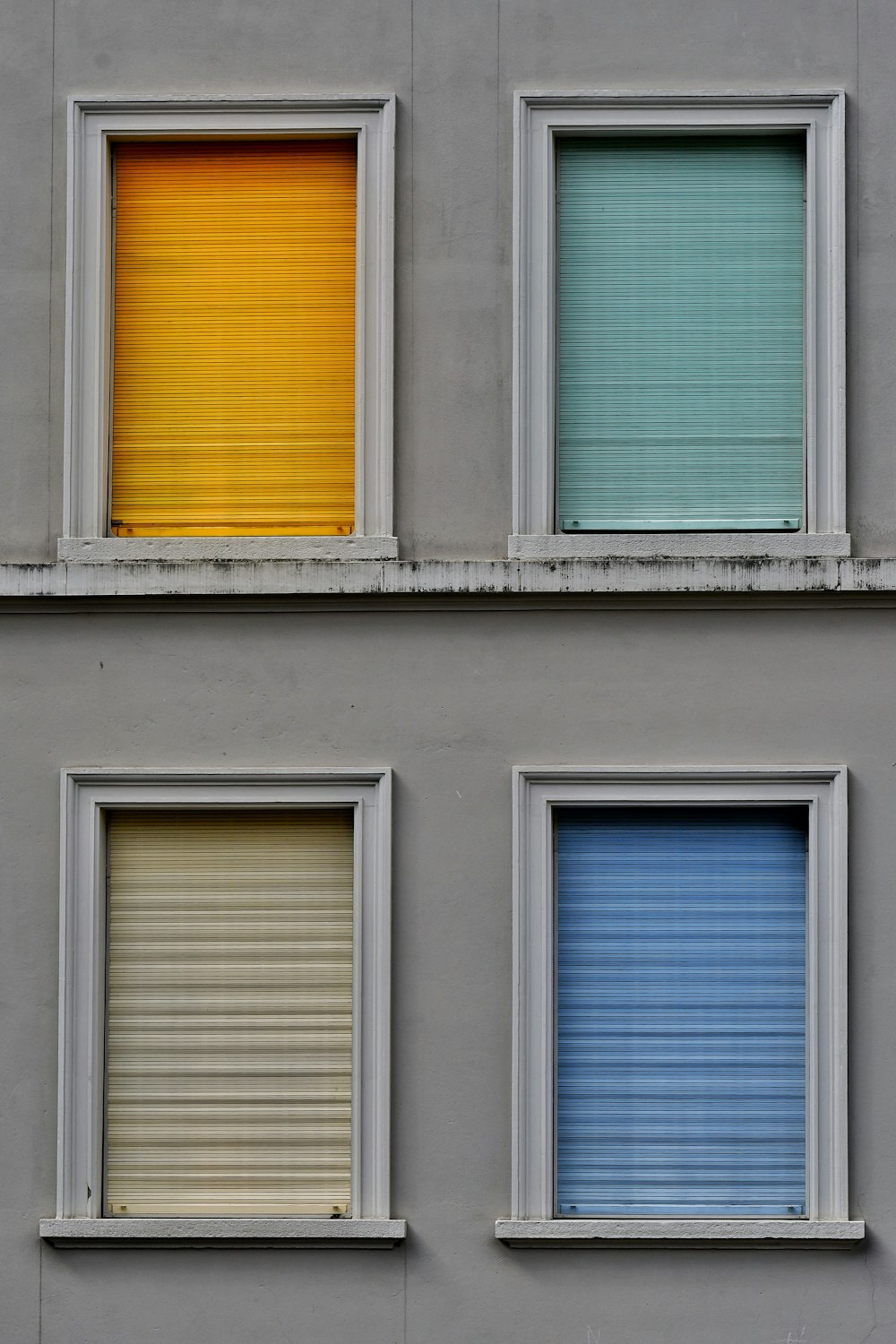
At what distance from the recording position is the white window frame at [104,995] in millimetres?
7492

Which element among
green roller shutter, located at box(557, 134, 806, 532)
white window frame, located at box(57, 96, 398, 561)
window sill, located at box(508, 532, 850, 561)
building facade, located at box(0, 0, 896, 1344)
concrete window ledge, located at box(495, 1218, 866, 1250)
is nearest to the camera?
concrete window ledge, located at box(495, 1218, 866, 1250)

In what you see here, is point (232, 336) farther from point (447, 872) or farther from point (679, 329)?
point (447, 872)

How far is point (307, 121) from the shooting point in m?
7.80

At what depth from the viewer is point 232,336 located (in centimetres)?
798

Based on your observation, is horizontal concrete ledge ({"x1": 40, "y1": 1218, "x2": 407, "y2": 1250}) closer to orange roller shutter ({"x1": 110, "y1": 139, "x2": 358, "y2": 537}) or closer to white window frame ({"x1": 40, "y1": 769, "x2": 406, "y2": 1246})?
white window frame ({"x1": 40, "y1": 769, "x2": 406, "y2": 1246})

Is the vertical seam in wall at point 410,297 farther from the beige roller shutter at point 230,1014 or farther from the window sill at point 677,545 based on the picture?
the beige roller shutter at point 230,1014

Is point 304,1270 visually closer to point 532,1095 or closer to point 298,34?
point 532,1095

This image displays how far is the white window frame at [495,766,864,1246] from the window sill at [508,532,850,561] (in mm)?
1161

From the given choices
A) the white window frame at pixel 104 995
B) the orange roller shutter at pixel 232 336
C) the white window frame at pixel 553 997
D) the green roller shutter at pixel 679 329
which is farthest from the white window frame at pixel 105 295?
the white window frame at pixel 553 997

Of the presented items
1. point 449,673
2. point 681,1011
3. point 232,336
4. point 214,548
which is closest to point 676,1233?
point 681,1011

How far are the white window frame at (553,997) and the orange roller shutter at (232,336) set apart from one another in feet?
7.08

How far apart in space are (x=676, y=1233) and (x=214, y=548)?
4383 millimetres

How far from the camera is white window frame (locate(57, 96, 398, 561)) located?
7.74m

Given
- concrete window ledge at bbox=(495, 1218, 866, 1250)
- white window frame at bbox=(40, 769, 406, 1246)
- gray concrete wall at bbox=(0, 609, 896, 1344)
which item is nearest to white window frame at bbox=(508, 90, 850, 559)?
gray concrete wall at bbox=(0, 609, 896, 1344)
